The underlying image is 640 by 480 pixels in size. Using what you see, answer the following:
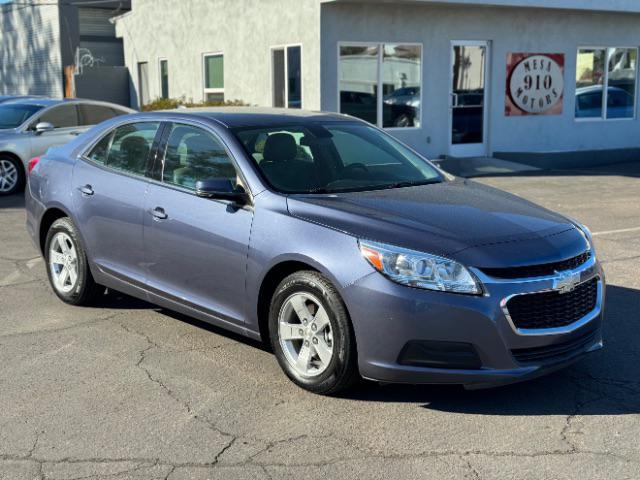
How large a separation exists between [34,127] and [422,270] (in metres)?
10.7

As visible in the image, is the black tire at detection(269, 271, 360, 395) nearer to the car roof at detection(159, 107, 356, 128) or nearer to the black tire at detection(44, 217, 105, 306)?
the car roof at detection(159, 107, 356, 128)

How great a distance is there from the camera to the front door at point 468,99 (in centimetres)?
1719

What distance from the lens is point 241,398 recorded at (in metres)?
Result: 4.68

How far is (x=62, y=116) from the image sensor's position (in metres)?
13.8

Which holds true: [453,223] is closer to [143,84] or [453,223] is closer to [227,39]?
[227,39]

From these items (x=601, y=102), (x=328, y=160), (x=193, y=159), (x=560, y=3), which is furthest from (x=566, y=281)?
(x=601, y=102)

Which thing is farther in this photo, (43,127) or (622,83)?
(622,83)

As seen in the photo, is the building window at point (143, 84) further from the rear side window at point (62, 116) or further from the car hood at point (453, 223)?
the car hood at point (453, 223)

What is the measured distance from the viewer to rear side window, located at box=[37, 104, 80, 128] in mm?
13664

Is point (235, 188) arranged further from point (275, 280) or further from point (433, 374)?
point (433, 374)

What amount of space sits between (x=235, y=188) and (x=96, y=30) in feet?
94.7

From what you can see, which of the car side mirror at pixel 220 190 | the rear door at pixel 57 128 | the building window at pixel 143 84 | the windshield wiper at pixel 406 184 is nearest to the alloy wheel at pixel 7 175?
the rear door at pixel 57 128

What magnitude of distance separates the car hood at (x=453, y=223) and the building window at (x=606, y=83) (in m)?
14.5

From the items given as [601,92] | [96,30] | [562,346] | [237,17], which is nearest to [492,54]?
[601,92]
